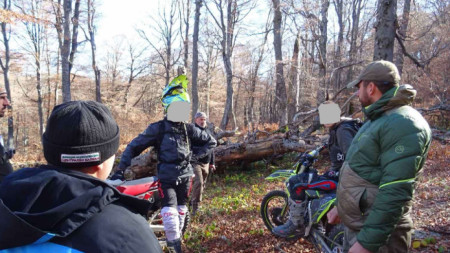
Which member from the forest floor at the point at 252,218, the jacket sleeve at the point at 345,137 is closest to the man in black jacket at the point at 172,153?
the forest floor at the point at 252,218

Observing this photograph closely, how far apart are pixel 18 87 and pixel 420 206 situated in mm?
34848

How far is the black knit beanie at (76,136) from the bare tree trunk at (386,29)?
6.00 m

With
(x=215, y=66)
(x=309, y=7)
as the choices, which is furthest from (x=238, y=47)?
(x=309, y=7)

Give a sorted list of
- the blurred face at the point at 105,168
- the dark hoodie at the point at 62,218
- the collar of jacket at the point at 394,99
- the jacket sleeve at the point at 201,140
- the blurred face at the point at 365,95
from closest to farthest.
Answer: the dark hoodie at the point at 62,218 → the blurred face at the point at 105,168 → the collar of jacket at the point at 394,99 → the blurred face at the point at 365,95 → the jacket sleeve at the point at 201,140

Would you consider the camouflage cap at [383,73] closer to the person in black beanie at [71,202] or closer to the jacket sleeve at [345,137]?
the jacket sleeve at [345,137]

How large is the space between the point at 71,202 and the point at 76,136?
0.32m

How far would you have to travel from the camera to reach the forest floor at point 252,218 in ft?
14.1

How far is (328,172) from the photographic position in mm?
3750

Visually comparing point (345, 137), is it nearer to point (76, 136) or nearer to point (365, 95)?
point (365, 95)

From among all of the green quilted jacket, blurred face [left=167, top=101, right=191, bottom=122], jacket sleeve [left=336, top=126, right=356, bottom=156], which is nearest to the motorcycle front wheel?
jacket sleeve [left=336, top=126, right=356, bottom=156]

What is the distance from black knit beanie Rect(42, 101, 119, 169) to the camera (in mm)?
1232

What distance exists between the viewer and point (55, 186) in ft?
3.54

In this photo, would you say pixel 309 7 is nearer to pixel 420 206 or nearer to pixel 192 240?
pixel 420 206

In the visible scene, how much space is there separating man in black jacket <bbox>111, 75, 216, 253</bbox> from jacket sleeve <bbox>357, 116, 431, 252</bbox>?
2.63 metres
